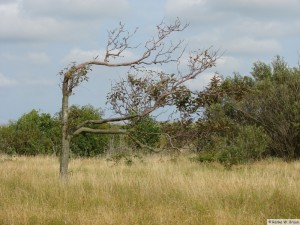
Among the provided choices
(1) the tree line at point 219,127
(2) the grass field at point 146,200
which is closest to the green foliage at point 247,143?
(1) the tree line at point 219,127

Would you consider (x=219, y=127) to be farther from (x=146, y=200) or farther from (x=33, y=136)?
(x=33, y=136)

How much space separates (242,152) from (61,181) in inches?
332

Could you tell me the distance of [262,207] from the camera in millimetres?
7605

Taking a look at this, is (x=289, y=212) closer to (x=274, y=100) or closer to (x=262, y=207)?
(x=262, y=207)

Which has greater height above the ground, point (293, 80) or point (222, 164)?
point (293, 80)

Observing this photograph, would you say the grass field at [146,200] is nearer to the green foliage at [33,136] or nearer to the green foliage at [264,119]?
the green foliage at [264,119]

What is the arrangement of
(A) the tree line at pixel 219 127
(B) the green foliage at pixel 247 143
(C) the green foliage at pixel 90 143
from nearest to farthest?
1. (A) the tree line at pixel 219 127
2. (B) the green foliage at pixel 247 143
3. (C) the green foliage at pixel 90 143

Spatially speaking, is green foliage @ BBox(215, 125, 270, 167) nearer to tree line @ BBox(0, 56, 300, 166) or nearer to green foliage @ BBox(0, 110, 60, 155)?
tree line @ BBox(0, 56, 300, 166)

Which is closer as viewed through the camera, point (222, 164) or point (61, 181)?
point (61, 181)

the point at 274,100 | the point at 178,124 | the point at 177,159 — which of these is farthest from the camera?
the point at 274,100

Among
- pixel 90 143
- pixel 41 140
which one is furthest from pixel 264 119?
pixel 41 140

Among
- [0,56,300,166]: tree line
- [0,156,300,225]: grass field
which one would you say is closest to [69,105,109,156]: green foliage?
[0,56,300,166]: tree line

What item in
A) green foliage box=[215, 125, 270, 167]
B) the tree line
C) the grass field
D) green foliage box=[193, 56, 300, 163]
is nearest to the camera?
the grass field

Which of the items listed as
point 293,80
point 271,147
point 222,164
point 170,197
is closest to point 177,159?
point 222,164
